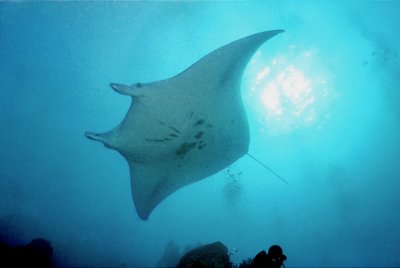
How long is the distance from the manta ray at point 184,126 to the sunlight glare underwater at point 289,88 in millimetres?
8811

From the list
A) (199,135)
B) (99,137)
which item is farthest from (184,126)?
(99,137)

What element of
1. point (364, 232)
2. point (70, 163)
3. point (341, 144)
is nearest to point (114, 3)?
point (341, 144)

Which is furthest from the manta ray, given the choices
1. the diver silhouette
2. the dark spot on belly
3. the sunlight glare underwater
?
the sunlight glare underwater

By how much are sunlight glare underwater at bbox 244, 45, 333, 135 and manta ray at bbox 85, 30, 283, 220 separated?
881cm

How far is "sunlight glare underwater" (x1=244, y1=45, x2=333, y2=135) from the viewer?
13.5 metres

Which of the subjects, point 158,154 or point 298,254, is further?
point 298,254

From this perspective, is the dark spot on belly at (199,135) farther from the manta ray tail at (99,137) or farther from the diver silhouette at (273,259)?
the diver silhouette at (273,259)

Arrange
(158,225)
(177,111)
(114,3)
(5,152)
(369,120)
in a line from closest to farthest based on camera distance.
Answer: (177,111), (114,3), (369,120), (5,152), (158,225)

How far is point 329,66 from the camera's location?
47.1 ft

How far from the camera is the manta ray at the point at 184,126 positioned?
4.16m

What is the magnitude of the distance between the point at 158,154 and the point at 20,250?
844cm

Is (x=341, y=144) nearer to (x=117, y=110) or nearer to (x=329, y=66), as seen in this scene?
(x=329, y=66)

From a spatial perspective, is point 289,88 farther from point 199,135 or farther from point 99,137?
point 99,137

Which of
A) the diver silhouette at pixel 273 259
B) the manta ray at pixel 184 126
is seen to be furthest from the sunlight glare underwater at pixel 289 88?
the diver silhouette at pixel 273 259
